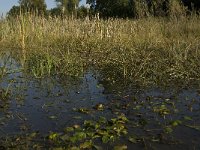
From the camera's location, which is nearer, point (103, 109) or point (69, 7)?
point (103, 109)

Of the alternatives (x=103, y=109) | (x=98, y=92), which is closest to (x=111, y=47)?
(x=98, y=92)

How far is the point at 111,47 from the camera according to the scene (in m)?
8.67

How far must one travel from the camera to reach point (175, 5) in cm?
1283

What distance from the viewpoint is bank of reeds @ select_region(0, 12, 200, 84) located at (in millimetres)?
6562

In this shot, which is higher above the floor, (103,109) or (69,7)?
(69,7)

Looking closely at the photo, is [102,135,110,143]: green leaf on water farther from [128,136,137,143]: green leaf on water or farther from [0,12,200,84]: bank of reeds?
[0,12,200,84]: bank of reeds

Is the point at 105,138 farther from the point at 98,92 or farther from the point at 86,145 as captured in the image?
the point at 98,92

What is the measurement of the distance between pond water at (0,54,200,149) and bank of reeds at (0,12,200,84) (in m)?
0.58

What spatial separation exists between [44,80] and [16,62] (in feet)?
7.66

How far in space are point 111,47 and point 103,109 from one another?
4.23 meters

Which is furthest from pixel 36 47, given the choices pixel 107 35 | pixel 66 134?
pixel 66 134

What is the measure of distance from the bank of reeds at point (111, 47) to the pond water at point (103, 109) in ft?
1.90

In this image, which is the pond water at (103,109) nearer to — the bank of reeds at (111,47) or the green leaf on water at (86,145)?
the green leaf on water at (86,145)

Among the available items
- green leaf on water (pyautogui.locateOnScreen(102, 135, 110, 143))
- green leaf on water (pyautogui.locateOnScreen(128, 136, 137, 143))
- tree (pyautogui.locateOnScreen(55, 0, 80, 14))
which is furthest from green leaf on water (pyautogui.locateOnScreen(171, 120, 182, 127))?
tree (pyautogui.locateOnScreen(55, 0, 80, 14))
